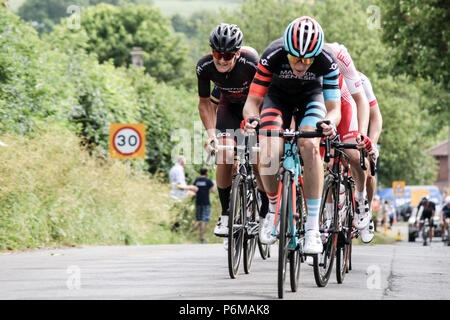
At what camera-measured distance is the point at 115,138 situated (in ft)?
57.5

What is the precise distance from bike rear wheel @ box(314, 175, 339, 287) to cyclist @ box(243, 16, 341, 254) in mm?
505

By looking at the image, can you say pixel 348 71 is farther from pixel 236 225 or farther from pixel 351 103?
pixel 236 225

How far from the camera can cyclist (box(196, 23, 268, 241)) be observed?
26.7 feet

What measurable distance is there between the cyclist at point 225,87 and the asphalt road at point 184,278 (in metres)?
0.79

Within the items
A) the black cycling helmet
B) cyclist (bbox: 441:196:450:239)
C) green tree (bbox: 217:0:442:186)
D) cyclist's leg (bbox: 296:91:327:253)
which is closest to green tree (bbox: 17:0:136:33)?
green tree (bbox: 217:0:442:186)

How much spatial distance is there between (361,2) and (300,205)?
57.6 metres

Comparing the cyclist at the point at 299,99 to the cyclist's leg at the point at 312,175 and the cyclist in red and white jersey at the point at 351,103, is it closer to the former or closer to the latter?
the cyclist's leg at the point at 312,175

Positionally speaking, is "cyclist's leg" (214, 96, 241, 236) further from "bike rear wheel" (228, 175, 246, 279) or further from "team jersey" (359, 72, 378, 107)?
"team jersey" (359, 72, 378, 107)

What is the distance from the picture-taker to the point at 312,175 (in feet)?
23.1

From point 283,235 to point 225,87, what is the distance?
2.61 m

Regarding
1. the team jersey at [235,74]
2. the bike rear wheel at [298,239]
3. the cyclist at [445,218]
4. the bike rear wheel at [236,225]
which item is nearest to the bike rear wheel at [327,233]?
the bike rear wheel at [298,239]

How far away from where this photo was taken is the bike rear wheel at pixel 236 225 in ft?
25.4

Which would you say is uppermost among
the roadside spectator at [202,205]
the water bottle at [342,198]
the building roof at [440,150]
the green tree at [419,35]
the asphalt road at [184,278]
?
the building roof at [440,150]

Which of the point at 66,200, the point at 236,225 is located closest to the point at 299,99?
the point at 236,225
